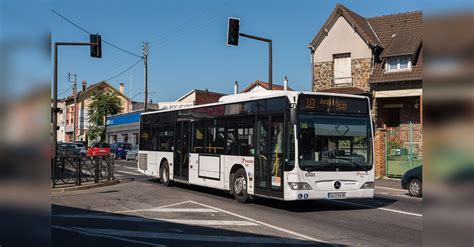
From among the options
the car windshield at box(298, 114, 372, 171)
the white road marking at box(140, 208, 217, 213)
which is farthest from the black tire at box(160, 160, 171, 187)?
the car windshield at box(298, 114, 372, 171)

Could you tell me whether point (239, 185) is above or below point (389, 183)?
above

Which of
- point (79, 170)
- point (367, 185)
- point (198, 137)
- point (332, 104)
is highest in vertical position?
point (332, 104)

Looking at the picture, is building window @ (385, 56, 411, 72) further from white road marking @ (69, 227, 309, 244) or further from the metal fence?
white road marking @ (69, 227, 309, 244)

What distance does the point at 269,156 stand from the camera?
12.4 m

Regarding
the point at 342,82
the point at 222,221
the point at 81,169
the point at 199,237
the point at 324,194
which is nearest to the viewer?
the point at 199,237

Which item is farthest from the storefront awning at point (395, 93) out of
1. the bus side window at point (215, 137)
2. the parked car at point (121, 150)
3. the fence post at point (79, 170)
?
the parked car at point (121, 150)

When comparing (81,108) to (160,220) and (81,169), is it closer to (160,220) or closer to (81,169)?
(81,169)

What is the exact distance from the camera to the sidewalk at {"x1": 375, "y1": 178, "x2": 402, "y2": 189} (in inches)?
802

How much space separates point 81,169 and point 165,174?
3.22 m

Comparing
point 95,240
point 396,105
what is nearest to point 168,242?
point 95,240

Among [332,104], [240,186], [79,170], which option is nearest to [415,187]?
[332,104]

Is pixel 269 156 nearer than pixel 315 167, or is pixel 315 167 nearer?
pixel 315 167

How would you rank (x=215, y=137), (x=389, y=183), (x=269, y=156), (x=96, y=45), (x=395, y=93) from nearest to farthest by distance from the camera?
1. (x=269, y=156)
2. (x=215, y=137)
3. (x=96, y=45)
4. (x=389, y=183)
5. (x=395, y=93)

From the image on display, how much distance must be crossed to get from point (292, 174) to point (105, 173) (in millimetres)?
11215
